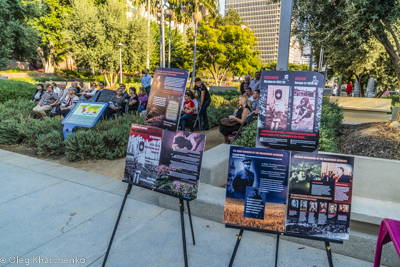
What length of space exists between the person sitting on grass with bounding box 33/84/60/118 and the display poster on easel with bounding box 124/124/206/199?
8116 mm

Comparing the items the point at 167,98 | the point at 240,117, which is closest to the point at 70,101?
the point at 240,117

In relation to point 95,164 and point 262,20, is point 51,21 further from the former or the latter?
point 262,20

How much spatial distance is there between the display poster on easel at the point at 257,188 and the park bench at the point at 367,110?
13102 mm

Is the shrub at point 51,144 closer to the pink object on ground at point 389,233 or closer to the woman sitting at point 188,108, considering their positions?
the woman sitting at point 188,108

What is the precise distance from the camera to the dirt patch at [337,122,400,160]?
5480mm

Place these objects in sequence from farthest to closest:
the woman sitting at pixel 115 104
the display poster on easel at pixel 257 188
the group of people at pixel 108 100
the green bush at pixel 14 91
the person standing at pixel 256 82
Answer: the green bush at pixel 14 91 < the group of people at pixel 108 100 < the woman sitting at pixel 115 104 < the person standing at pixel 256 82 < the display poster on easel at pixel 257 188

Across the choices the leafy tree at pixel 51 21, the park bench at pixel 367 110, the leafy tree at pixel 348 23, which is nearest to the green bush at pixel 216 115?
the leafy tree at pixel 348 23

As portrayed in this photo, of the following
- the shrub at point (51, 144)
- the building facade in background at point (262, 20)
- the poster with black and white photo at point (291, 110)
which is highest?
the building facade in background at point (262, 20)

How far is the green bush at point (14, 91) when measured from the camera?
12.9 meters

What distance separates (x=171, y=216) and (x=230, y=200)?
Result: 6.00ft

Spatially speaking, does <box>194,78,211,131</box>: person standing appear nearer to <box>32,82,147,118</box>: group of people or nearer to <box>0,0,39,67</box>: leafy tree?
<box>32,82,147,118</box>: group of people

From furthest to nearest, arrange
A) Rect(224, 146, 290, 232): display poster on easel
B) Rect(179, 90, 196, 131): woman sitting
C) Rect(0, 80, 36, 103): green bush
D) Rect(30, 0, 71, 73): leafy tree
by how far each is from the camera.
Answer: Rect(30, 0, 71, 73): leafy tree → Rect(0, 80, 36, 103): green bush → Rect(179, 90, 196, 131): woman sitting → Rect(224, 146, 290, 232): display poster on easel

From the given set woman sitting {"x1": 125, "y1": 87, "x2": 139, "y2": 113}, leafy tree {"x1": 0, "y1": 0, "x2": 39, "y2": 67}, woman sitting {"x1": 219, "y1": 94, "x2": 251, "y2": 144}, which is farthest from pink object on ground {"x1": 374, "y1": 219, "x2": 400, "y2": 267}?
leafy tree {"x1": 0, "y1": 0, "x2": 39, "y2": 67}

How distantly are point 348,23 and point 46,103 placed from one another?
977 centimetres
